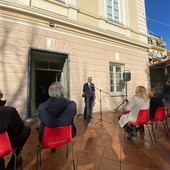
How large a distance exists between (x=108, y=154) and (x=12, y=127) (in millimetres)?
1755

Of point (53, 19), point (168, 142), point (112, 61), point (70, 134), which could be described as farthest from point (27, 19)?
point (168, 142)

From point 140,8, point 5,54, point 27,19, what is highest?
point 140,8

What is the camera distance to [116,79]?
830 centimetres

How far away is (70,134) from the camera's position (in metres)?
2.18

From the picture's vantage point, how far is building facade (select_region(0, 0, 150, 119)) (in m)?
5.39

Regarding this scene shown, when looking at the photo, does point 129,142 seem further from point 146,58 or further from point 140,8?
point 140,8

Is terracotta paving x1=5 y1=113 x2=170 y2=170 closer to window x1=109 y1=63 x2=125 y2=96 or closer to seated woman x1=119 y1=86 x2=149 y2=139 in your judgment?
seated woman x1=119 y1=86 x2=149 y2=139

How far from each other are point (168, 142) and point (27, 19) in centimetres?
573

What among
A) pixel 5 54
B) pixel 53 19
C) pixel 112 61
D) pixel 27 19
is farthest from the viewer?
pixel 112 61

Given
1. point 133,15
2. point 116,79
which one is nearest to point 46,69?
point 116,79

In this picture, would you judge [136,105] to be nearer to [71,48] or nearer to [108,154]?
[108,154]

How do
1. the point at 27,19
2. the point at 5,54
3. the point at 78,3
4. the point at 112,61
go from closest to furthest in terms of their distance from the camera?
1. the point at 5,54
2. the point at 27,19
3. the point at 78,3
4. the point at 112,61

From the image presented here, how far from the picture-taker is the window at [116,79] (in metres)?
8.12

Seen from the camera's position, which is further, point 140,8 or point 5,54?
point 140,8
